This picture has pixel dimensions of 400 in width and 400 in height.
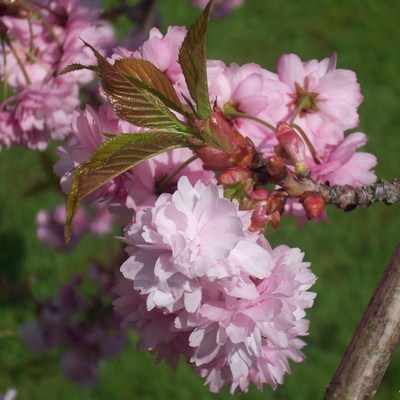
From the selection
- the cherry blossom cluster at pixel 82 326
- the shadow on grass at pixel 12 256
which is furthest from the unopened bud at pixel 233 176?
the shadow on grass at pixel 12 256

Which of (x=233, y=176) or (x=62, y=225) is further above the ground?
(x=233, y=176)

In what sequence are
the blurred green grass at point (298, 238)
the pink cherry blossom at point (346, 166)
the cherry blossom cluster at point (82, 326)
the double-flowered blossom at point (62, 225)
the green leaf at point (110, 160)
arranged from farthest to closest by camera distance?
the blurred green grass at point (298, 238)
the double-flowered blossom at point (62, 225)
the cherry blossom cluster at point (82, 326)
the pink cherry blossom at point (346, 166)
the green leaf at point (110, 160)

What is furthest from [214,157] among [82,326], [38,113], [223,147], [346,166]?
[82,326]

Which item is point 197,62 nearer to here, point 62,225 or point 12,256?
point 62,225

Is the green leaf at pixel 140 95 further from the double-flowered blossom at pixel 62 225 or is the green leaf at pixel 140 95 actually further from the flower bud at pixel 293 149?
the double-flowered blossom at pixel 62 225

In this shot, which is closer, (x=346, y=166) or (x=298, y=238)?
(x=346, y=166)

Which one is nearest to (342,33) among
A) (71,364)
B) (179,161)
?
(71,364)

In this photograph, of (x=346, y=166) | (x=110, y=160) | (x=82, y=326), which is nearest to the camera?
(x=110, y=160)
